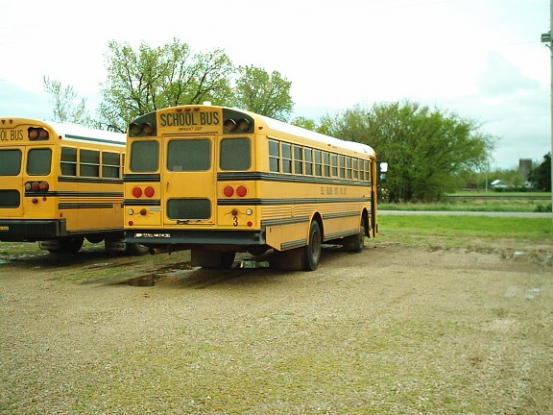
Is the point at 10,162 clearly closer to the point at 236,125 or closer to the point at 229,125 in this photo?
the point at 229,125

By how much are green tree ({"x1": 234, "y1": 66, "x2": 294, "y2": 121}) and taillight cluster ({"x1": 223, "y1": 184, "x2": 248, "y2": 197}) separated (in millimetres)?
39358

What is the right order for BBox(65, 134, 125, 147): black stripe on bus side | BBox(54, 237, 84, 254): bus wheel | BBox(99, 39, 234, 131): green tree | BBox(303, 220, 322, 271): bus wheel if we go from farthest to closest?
BBox(99, 39, 234, 131): green tree
BBox(54, 237, 84, 254): bus wheel
BBox(65, 134, 125, 147): black stripe on bus side
BBox(303, 220, 322, 271): bus wheel

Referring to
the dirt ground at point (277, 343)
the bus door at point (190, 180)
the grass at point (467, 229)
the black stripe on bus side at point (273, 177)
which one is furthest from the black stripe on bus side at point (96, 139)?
the grass at point (467, 229)

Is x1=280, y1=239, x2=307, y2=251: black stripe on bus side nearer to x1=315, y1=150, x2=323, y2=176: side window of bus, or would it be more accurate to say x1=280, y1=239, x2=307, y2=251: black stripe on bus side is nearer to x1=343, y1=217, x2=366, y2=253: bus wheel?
x1=315, y1=150, x2=323, y2=176: side window of bus

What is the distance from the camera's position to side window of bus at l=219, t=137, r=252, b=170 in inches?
392

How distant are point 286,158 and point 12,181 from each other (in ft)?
16.8

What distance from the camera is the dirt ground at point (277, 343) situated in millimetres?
4820

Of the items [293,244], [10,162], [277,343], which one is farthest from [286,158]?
[10,162]

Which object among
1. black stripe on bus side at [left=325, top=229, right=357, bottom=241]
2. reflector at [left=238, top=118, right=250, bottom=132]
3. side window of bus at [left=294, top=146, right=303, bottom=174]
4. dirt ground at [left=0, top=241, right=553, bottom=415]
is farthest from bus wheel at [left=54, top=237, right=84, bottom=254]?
reflector at [left=238, top=118, right=250, bottom=132]

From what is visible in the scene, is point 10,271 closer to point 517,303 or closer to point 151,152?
point 151,152

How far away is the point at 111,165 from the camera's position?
14.1 meters

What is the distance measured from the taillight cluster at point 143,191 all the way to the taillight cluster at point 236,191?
1.18m

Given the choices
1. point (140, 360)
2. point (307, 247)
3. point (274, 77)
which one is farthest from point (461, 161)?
point (140, 360)

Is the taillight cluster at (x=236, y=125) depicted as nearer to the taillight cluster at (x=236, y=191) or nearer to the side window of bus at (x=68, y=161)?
the taillight cluster at (x=236, y=191)
